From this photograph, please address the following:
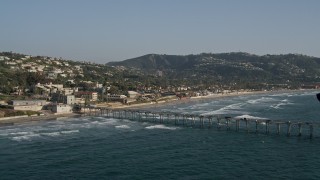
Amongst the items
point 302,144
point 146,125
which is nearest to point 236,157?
point 302,144

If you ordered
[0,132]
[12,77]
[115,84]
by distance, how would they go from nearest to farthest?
[0,132], [12,77], [115,84]

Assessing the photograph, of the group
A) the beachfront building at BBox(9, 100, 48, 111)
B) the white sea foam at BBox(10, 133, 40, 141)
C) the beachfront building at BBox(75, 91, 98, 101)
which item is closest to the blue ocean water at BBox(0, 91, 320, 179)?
the white sea foam at BBox(10, 133, 40, 141)

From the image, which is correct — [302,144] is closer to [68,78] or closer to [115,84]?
[115,84]

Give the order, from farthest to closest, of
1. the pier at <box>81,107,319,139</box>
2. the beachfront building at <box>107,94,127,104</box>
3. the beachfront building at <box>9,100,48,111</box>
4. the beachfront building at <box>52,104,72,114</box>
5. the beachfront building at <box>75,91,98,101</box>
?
the beachfront building at <box>107,94,127,104</box>, the beachfront building at <box>75,91,98,101</box>, the beachfront building at <box>52,104,72,114</box>, the beachfront building at <box>9,100,48,111</box>, the pier at <box>81,107,319,139</box>

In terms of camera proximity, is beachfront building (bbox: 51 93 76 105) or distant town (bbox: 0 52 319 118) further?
beachfront building (bbox: 51 93 76 105)

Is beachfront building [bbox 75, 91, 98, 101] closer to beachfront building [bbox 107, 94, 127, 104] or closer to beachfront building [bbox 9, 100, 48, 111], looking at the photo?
beachfront building [bbox 107, 94, 127, 104]

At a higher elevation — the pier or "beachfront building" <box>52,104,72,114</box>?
"beachfront building" <box>52,104,72,114</box>

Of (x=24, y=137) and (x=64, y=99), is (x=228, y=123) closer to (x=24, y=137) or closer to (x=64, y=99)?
(x=24, y=137)
